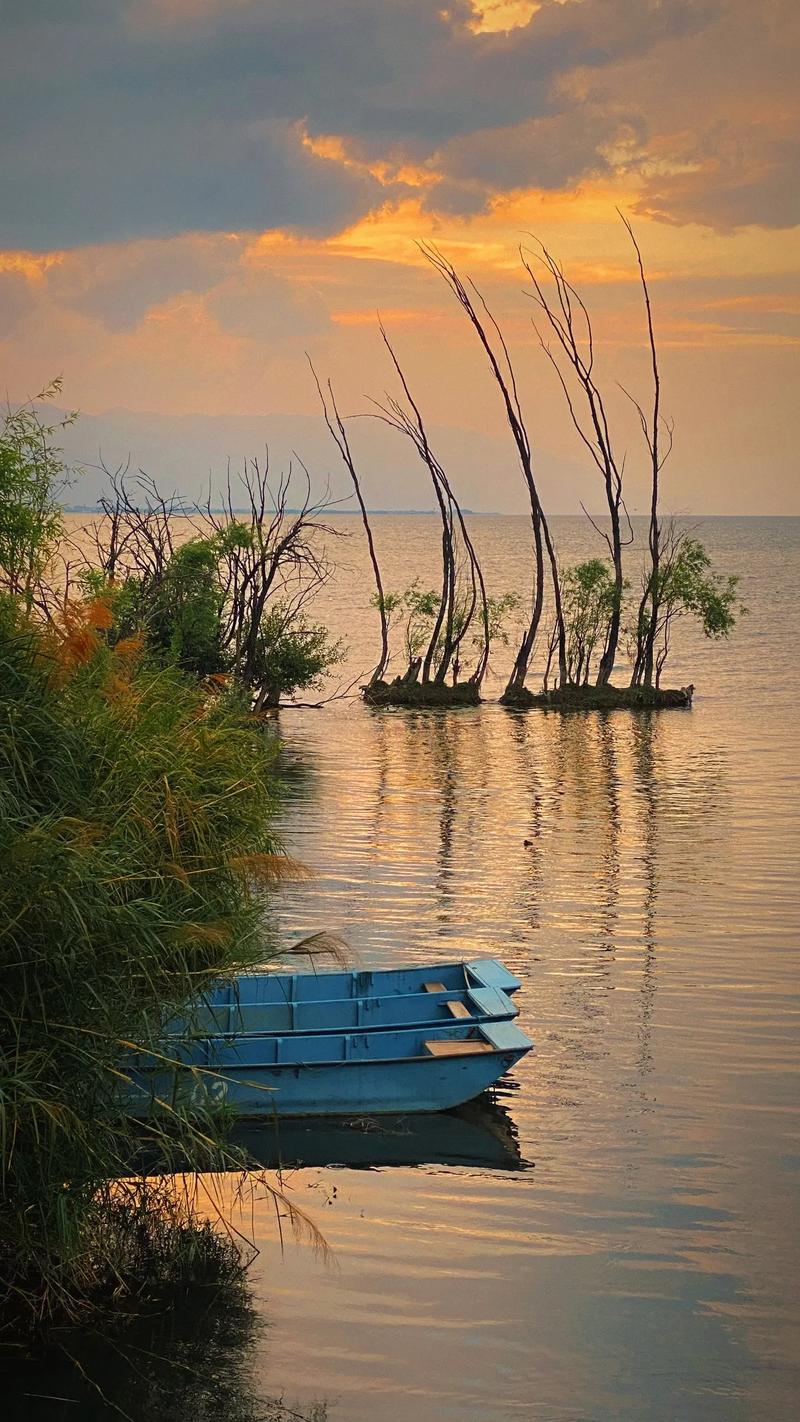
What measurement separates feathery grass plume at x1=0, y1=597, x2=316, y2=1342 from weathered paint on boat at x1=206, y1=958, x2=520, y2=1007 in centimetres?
110

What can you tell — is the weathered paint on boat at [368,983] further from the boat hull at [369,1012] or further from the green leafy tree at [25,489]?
the green leafy tree at [25,489]

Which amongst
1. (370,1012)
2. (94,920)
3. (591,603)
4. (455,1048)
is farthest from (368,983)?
(591,603)

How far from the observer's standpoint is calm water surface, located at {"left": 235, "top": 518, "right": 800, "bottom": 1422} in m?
6.75

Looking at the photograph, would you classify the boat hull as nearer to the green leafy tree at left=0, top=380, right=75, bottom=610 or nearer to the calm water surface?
the calm water surface

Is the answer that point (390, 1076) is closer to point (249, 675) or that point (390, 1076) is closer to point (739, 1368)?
point (739, 1368)

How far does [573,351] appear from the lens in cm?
3281

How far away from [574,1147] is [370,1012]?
1.72 meters

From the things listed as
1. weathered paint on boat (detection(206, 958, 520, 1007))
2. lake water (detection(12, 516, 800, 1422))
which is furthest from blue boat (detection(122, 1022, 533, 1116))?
weathered paint on boat (detection(206, 958, 520, 1007))

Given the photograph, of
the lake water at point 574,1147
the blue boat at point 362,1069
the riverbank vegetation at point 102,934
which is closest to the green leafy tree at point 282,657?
the lake water at point 574,1147

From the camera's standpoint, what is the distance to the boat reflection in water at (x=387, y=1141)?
8.85m

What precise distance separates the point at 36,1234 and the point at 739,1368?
292cm

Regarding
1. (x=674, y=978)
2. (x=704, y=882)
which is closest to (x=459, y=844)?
(x=704, y=882)

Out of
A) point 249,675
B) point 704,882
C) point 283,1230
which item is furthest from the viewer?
point 249,675

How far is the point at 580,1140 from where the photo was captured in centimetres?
913
